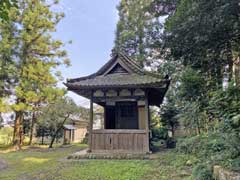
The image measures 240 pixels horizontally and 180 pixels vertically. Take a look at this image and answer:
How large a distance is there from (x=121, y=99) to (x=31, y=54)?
8353 mm

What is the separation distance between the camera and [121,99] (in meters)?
10.6

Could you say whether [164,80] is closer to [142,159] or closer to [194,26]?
[142,159]

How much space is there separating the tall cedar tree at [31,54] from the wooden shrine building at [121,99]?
557 cm

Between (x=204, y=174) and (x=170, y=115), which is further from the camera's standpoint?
(x=170, y=115)

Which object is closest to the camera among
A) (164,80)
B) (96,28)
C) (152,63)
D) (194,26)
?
(194,26)

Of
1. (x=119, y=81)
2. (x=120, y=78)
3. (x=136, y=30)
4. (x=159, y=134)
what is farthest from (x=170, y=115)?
(x=136, y=30)

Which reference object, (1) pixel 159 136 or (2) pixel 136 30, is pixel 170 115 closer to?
(1) pixel 159 136

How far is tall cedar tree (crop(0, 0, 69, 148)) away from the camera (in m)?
14.7

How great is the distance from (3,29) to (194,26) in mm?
12903

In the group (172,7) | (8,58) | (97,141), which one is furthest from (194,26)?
(8,58)

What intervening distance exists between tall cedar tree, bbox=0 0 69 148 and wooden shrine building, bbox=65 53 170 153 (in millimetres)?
5567

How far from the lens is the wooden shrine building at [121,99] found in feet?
32.1

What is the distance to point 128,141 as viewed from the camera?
986 cm

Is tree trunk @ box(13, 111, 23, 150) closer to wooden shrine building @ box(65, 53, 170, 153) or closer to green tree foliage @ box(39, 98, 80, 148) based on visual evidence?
green tree foliage @ box(39, 98, 80, 148)
